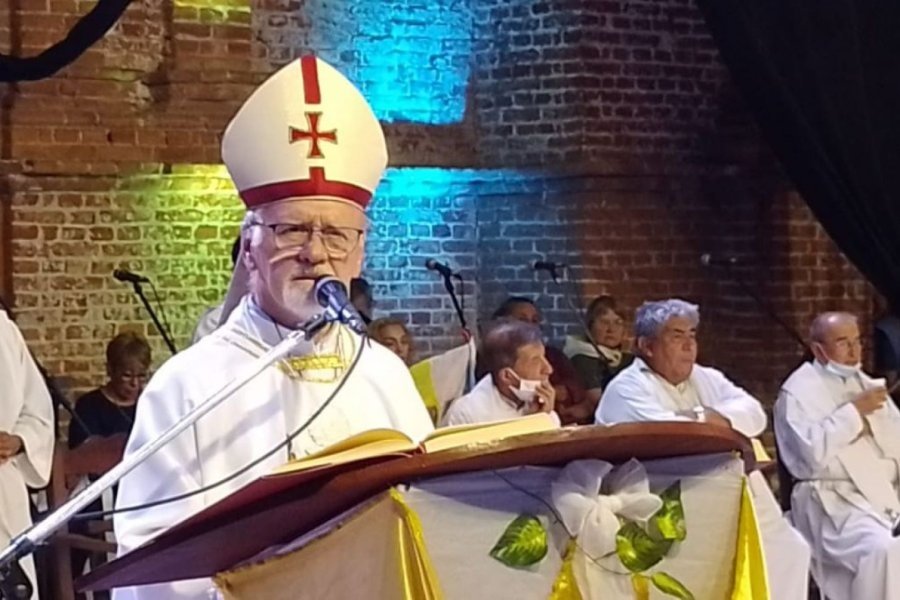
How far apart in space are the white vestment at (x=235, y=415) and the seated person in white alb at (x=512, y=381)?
126 inches

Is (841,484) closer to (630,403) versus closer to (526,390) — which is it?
(630,403)

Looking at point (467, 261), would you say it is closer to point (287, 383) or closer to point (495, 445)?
point (287, 383)

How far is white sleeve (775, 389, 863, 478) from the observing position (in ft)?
22.5

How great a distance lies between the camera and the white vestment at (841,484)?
22.2ft

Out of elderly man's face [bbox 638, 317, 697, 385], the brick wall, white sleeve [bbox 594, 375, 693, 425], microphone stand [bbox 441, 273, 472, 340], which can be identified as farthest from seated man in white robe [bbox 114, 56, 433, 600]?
microphone stand [bbox 441, 273, 472, 340]

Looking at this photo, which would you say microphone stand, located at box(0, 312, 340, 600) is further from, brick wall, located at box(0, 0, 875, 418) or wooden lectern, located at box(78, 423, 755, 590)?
brick wall, located at box(0, 0, 875, 418)

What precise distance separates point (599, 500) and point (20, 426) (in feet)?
11.8

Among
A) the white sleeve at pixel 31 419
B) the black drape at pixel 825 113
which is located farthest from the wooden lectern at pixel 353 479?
the black drape at pixel 825 113

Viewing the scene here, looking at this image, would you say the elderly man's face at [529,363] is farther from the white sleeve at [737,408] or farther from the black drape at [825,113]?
the black drape at [825,113]

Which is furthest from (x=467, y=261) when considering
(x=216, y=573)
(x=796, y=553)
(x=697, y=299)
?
(x=216, y=573)

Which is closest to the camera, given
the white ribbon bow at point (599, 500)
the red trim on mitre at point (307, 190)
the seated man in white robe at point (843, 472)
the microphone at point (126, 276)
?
the white ribbon bow at point (599, 500)

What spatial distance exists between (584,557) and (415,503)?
0.25 m

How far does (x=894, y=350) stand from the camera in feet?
28.7

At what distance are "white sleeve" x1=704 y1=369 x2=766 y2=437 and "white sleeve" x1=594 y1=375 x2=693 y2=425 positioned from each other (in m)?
0.25
